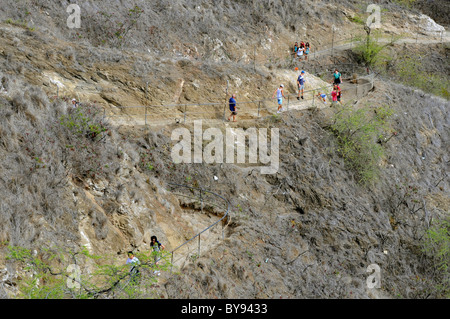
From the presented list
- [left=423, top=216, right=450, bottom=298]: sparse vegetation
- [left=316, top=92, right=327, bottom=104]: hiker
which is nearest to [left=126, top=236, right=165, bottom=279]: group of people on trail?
[left=423, top=216, right=450, bottom=298]: sparse vegetation

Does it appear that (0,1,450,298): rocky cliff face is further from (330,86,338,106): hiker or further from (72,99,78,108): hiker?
(330,86,338,106): hiker

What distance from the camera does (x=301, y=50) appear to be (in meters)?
34.4

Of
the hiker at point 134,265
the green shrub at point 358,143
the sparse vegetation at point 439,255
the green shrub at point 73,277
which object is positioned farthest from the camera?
the green shrub at point 358,143

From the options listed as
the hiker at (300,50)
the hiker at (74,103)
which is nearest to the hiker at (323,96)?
the hiker at (300,50)

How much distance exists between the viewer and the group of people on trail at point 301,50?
3450 cm

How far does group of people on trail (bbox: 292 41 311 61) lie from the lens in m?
34.5

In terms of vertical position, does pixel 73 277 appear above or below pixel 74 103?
below

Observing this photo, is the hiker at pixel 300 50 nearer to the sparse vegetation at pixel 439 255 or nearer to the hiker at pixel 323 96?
the hiker at pixel 323 96

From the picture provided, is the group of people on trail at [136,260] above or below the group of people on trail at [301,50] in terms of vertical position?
above

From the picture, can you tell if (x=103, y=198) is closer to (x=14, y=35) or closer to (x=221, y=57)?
(x=14, y=35)

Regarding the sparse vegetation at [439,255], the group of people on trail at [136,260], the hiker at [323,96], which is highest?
the group of people on trail at [136,260]

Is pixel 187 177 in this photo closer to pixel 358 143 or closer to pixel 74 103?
pixel 74 103

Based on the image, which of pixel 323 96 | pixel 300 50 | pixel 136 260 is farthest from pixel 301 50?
pixel 136 260
